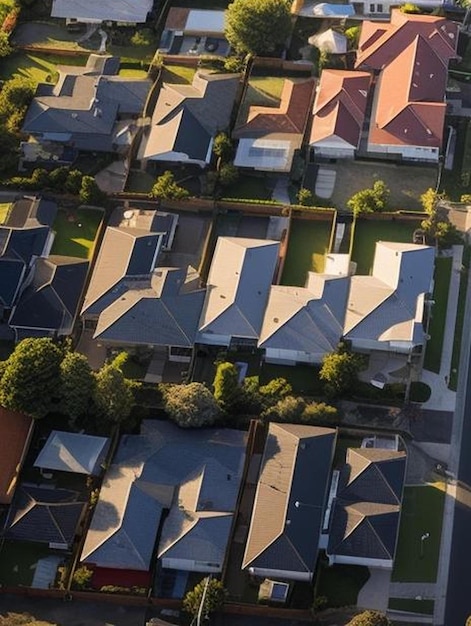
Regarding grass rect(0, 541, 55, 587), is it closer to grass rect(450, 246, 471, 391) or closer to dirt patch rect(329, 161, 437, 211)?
grass rect(450, 246, 471, 391)

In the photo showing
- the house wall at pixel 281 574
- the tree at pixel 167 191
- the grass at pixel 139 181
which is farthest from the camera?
the grass at pixel 139 181

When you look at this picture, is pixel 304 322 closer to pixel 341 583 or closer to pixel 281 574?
pixel 281 574

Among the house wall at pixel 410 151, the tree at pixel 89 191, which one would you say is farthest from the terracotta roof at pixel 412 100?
the tree at pixel 89 191

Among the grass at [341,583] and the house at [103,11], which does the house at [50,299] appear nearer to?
the grass at [341,583]

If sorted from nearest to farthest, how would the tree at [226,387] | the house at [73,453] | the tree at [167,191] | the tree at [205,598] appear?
1. the tree at [205,598]
2. the house at [73,453]
3. the tree at [226,387]
4. the tree at [167,191]

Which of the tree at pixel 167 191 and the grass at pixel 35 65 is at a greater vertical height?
the grass at pixel 35 65

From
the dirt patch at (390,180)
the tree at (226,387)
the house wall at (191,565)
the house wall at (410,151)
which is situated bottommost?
the house wall at (191,565)

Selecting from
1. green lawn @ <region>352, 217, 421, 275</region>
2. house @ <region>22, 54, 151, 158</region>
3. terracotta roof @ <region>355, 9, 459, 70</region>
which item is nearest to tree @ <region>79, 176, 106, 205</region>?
house @ <region>22, 54, 151, 158</region>

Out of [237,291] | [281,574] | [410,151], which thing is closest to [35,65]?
[237,291]
